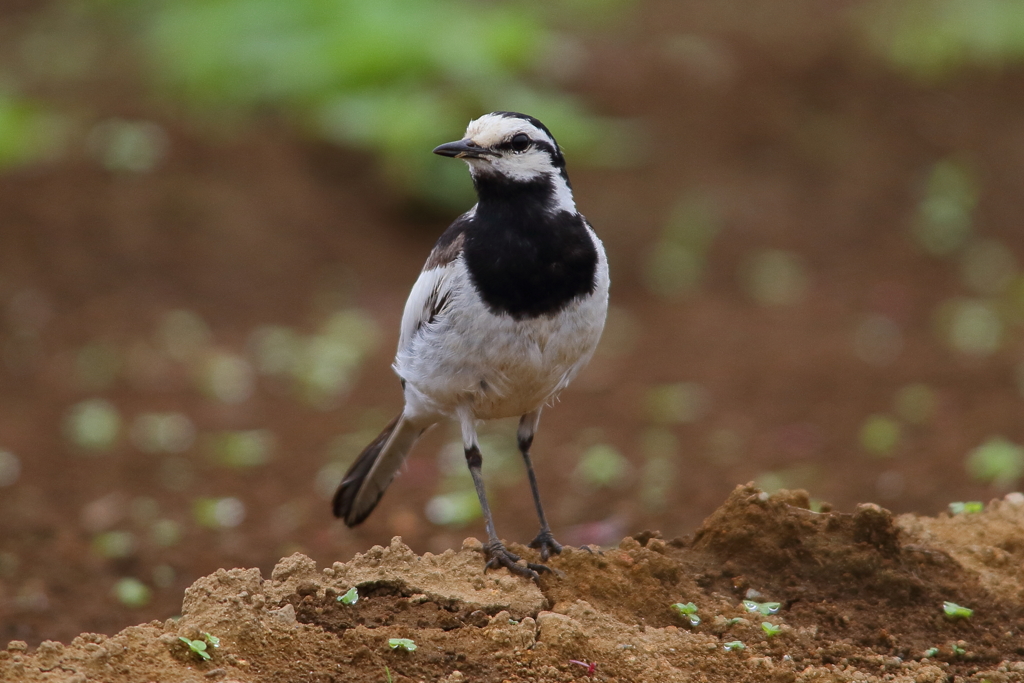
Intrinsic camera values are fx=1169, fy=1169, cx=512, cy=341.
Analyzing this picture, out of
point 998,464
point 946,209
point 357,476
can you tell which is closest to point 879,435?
point 998,464

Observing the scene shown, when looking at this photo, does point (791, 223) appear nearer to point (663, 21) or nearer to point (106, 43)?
point (663, 21)

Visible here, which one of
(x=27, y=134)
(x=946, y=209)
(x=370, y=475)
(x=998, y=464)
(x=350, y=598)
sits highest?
(x=27, y=134)

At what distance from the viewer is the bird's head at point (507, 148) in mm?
4938

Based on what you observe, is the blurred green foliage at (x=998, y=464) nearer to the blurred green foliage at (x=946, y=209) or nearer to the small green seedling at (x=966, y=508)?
the small green seedling at (x=966, y=508)

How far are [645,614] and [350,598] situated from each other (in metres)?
1.09

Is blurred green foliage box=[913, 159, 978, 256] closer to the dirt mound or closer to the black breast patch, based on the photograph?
the dirt mound

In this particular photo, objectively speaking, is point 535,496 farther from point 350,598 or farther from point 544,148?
point 544,148

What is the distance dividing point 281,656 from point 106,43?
594 inches

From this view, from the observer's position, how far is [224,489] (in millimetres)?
7621

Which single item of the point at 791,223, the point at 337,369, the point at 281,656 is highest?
the point at 791,223

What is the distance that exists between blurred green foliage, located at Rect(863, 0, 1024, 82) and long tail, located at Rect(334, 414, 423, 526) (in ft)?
38.7

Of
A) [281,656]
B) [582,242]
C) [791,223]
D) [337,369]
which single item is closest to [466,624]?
[281,656]

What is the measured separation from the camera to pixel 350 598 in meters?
4.21

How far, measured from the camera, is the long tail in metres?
5.60
